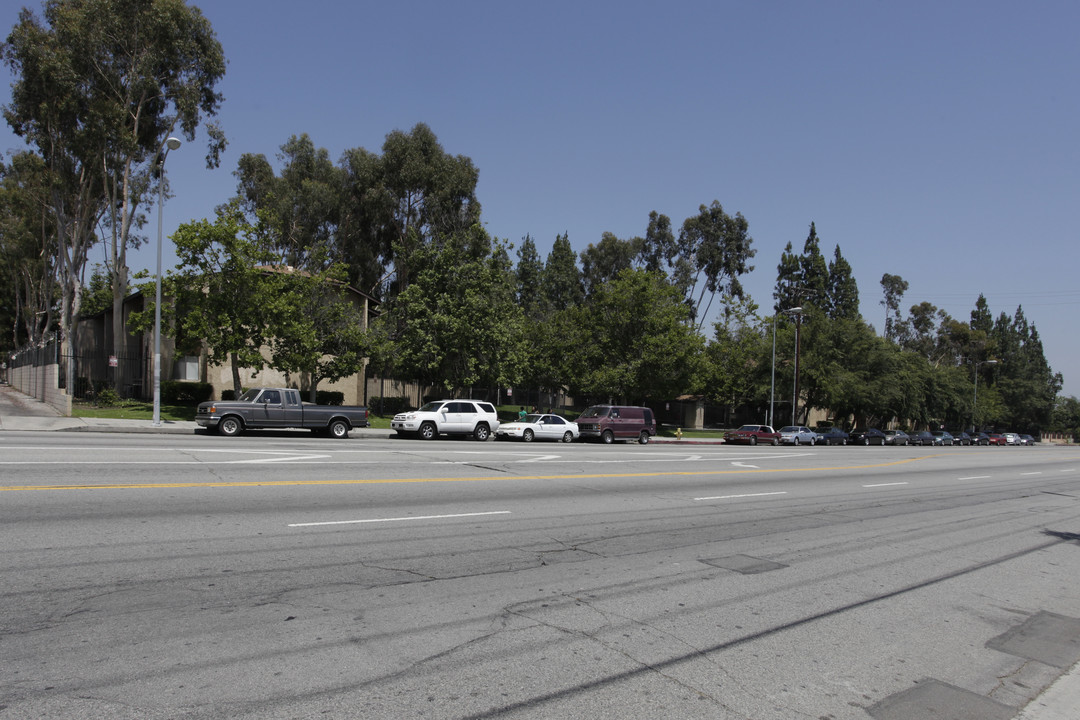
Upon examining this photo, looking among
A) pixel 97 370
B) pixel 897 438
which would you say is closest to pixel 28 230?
pixel 97 370

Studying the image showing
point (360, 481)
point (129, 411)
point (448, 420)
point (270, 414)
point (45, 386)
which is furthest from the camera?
point (45, 386)

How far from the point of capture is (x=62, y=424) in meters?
23.2

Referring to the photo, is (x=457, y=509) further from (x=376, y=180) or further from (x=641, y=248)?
(x=641, y=248)

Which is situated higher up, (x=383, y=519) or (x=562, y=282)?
(x=562, y=282)

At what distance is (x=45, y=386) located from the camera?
106 feet

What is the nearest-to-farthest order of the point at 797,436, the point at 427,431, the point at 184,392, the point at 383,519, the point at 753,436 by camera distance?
the point at 383,519 → the point at 427,431 → the point at 184,392 → the point at 753,436 → the point at 797,436

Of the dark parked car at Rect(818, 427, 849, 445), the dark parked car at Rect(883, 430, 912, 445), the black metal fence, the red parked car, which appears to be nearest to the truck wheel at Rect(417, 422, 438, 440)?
the black metal fence

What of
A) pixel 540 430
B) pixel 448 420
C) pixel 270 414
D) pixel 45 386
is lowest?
pixel 540 430

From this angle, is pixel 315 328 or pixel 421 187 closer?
pixel 315 328

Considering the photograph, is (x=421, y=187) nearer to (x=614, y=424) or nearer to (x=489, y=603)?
(x=614, y=424)

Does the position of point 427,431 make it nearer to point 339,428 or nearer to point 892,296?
point 339,428

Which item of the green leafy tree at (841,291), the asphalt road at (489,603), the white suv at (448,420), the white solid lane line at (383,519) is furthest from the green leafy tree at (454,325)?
the green leafy tree at (841,291)

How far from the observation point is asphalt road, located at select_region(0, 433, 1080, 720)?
13.8 ft

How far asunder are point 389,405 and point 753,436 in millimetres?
22504
